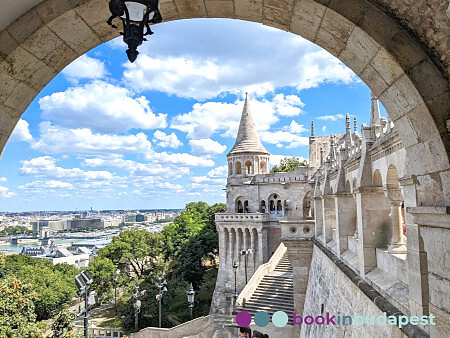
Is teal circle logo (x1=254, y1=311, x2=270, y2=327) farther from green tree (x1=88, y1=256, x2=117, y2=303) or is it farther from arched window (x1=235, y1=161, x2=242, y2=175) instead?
green tree (x1=88, y1=256, x2=117, y2=303)

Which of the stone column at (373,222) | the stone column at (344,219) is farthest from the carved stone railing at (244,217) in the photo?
the stone column at (373,222)

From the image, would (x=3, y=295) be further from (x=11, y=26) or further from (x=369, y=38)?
(x=369, y=38)

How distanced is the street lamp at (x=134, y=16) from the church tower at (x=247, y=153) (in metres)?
32.1

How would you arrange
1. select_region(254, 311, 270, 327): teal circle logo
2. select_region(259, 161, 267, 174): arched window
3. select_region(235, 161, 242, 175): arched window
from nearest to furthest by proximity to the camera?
select_region(254, 311, 270, 327): teal circle logo → select_region(235, 161, 242, 175): arched window → select_region(259, 161, 267, 174): arched window

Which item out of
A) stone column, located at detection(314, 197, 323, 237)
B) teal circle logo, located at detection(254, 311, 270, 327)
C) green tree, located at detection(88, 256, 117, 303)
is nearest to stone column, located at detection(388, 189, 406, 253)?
stone column, located at detection(314, 197, 323, 237)

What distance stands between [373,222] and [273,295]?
1453 centimetres

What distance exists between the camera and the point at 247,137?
35.5 meters

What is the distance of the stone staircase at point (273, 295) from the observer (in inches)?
723

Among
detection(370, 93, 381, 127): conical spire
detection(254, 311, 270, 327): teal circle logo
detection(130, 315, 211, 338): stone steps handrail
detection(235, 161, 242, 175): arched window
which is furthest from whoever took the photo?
detection(235, 161, 242, 175): arched window

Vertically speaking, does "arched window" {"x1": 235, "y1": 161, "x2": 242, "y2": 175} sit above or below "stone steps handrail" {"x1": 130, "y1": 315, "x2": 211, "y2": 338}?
above

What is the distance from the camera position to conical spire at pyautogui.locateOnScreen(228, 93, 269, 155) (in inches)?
1377

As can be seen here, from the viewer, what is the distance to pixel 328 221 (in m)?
11.9

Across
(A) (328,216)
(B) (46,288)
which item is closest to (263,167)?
(B) (46,288)

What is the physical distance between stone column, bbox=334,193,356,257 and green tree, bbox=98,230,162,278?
3461cm
